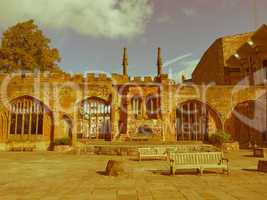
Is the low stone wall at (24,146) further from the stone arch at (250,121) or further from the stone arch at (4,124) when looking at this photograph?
the stone arch at (250,121)

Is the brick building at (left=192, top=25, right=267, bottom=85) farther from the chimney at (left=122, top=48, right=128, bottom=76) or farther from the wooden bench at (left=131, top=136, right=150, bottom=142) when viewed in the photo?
the wooden bench at (left=131, top=136, right=150, bottom=142)

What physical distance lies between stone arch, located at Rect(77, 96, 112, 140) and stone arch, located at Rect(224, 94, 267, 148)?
1112 centimetres

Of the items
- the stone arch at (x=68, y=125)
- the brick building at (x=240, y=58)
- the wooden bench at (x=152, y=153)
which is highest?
the brick building at (x=240, y=58)

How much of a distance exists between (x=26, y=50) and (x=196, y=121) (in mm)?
18836

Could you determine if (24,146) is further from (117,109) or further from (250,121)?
(250,121)

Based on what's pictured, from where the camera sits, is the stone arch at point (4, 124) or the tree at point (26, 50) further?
the tree at point (26, 50)

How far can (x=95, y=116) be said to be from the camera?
869 inches

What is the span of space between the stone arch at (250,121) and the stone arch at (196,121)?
5.50 ft

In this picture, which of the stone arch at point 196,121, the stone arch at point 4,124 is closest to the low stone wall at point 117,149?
the stone arch at point 196,121

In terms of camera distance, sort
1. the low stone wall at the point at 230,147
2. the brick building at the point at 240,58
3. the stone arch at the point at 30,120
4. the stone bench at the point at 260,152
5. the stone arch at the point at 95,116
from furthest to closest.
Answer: the brick building at the point at 240,58 < the stone arch at the point at 95,116 < the stone arch at the point at 30,120 < the low stone wall at the point at 230,147 < the stone bench at the point at 260,152

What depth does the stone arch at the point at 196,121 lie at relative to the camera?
2298 cm

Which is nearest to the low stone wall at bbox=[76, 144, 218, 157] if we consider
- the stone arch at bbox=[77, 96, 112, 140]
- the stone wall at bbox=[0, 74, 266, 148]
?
Result: the stone wall at bbox=[0, 74, 266, 148]

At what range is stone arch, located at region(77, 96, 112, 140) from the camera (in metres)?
21.9

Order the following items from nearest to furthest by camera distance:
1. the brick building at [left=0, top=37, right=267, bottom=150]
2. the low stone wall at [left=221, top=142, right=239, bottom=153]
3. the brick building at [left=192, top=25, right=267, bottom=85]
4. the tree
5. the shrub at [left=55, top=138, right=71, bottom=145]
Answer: the low stone wall at [left=221, top=142, right=239, bottom=153]
the shrub at [left=55, top=138, right=71, bottom=145]
the brick building at [left=0, top=37, right=267, bottom=150]
the tree
the brick building at [left=192, top=25, right=267, bottom=85]
